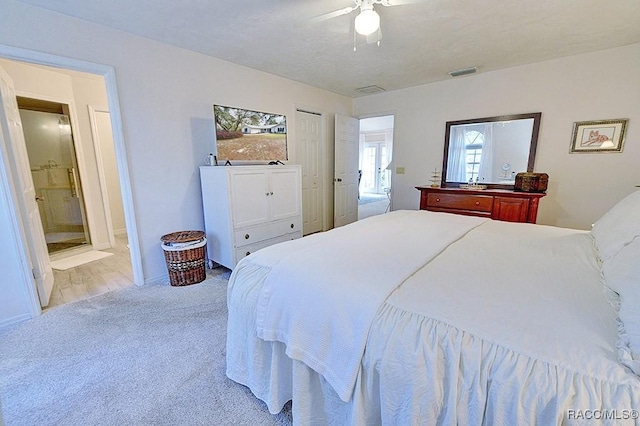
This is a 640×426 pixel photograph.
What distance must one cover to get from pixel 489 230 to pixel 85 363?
2.85 m

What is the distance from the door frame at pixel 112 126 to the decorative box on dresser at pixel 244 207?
692mm

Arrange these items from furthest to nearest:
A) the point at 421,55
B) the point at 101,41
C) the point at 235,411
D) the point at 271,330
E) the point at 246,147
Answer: the point at 246,147
the point at 421,55
the point at 101,41
the point at 235,411
the point at 271,330

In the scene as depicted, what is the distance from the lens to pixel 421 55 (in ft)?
Result: 9.70

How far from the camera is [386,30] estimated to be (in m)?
2.40

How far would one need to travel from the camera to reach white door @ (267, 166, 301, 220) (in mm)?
3113

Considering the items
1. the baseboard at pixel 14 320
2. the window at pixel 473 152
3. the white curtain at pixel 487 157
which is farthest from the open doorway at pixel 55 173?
the white curtain at pixel 487 157

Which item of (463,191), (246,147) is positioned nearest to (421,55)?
(463,191)

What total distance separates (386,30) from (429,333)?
2578 mm

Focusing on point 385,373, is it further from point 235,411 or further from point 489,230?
point 489,230

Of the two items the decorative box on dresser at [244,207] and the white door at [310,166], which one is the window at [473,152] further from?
the decorative box on dresser at [244,207]

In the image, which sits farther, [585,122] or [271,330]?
[585,122]

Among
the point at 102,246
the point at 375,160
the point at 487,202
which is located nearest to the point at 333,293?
the point at 487,202

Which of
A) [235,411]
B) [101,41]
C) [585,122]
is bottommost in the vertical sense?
[235,411]

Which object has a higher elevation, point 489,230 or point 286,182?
point 286,182
